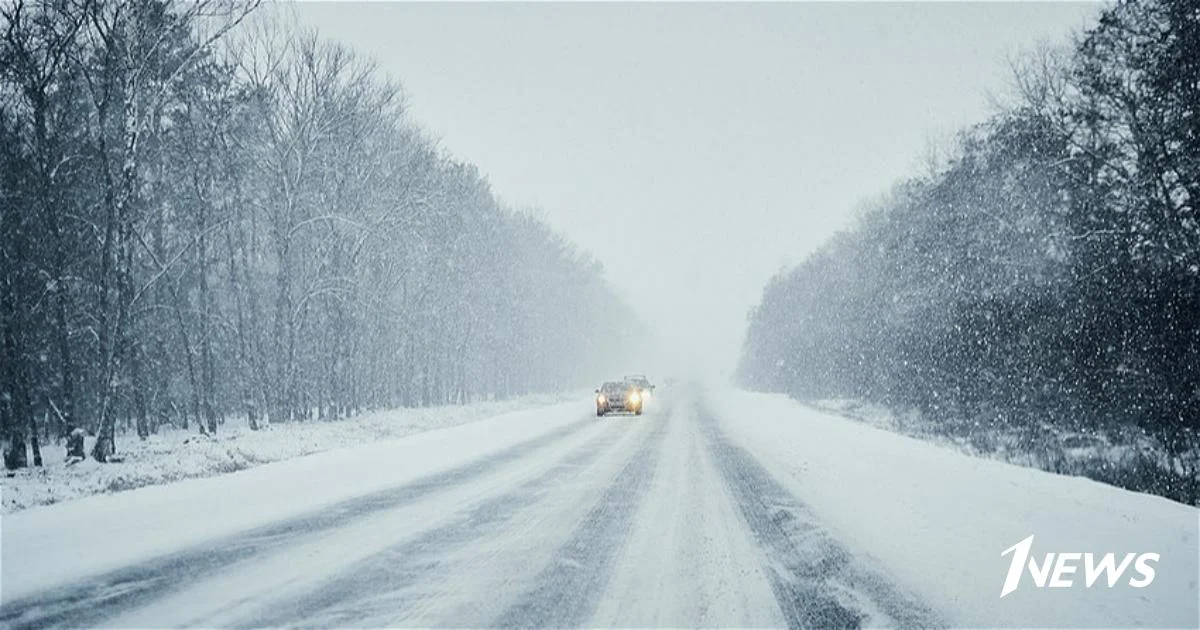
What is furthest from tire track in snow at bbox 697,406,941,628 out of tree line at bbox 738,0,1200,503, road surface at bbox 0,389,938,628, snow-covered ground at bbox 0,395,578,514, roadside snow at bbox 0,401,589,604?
snow-covered ground at bbox 0,395,578,514

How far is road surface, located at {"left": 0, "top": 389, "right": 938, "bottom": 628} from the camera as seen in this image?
4.47m

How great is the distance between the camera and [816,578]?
528 centimetres

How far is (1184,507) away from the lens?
7.01 metres

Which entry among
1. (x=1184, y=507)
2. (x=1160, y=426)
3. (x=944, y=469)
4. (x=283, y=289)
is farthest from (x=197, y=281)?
(x=1160, y=426)

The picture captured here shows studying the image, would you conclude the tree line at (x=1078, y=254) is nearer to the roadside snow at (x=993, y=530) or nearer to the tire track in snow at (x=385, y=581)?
the roadside snow at (x=993, y=530)

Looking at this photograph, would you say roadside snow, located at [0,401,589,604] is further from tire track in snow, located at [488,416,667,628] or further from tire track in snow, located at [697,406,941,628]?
tire track in snow, located at [697,406,941,628]

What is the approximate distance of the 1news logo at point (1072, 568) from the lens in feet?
16.4

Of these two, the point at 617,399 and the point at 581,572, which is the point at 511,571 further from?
the point at 617,399

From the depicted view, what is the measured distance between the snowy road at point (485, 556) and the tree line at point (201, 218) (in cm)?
904

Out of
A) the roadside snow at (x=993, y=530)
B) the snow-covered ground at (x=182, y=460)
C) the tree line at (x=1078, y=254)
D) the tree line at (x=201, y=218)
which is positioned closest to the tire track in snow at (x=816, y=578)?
the roadside snow at (x=993, y=530)

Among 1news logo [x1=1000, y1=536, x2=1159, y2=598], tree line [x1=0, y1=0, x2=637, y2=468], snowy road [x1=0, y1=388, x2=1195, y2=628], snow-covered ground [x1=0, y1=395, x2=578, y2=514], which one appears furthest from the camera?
tree line [x1=0, y1=0, x2=637, y2=468]

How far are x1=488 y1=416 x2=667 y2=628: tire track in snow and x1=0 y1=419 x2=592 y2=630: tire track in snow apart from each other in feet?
9.38

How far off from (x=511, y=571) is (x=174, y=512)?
5.58m

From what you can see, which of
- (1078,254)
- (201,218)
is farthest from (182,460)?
(1078,254)
